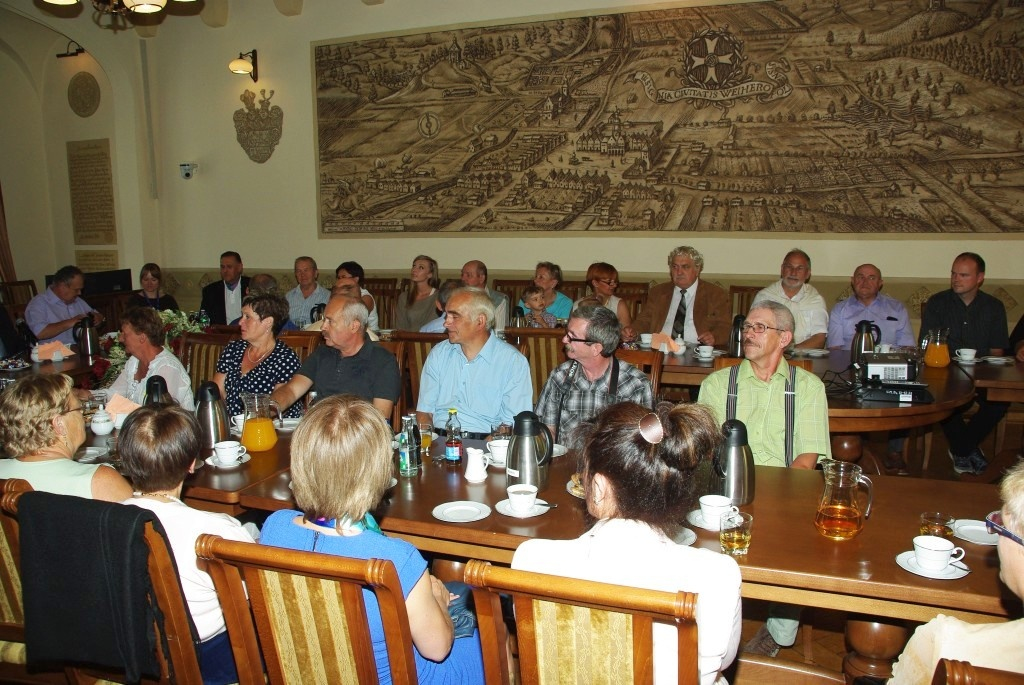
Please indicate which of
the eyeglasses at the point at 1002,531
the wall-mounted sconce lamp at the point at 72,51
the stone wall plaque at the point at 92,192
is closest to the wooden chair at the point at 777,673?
the eyeglasses at the point at 1002,531

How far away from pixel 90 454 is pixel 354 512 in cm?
152

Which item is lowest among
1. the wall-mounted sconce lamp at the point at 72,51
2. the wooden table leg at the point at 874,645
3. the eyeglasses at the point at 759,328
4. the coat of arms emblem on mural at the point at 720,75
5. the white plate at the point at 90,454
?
the wooden table leg at the point at 874,645

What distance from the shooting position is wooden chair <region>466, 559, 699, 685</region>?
1.16 m

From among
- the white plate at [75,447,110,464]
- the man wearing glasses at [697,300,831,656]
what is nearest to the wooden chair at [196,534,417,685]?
the white plate at [75,447,110,464]

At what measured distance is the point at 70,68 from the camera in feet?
26.6

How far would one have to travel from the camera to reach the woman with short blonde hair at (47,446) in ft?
6.59

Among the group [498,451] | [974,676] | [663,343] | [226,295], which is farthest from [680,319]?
[974,676]

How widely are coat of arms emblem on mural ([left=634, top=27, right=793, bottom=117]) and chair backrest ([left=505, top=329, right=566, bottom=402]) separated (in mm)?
2932

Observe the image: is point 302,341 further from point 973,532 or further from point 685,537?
point 973,532

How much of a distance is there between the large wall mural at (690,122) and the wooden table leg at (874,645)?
418 centimetres

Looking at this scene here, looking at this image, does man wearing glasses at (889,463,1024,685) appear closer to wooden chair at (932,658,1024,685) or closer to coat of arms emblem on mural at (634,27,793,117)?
wooden chair at (932,658,1024,685)

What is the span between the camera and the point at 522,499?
2039 mm

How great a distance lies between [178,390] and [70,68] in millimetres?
6528

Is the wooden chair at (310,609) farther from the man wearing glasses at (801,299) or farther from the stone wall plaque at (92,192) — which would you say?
the stone wall plaque at (92,192)
